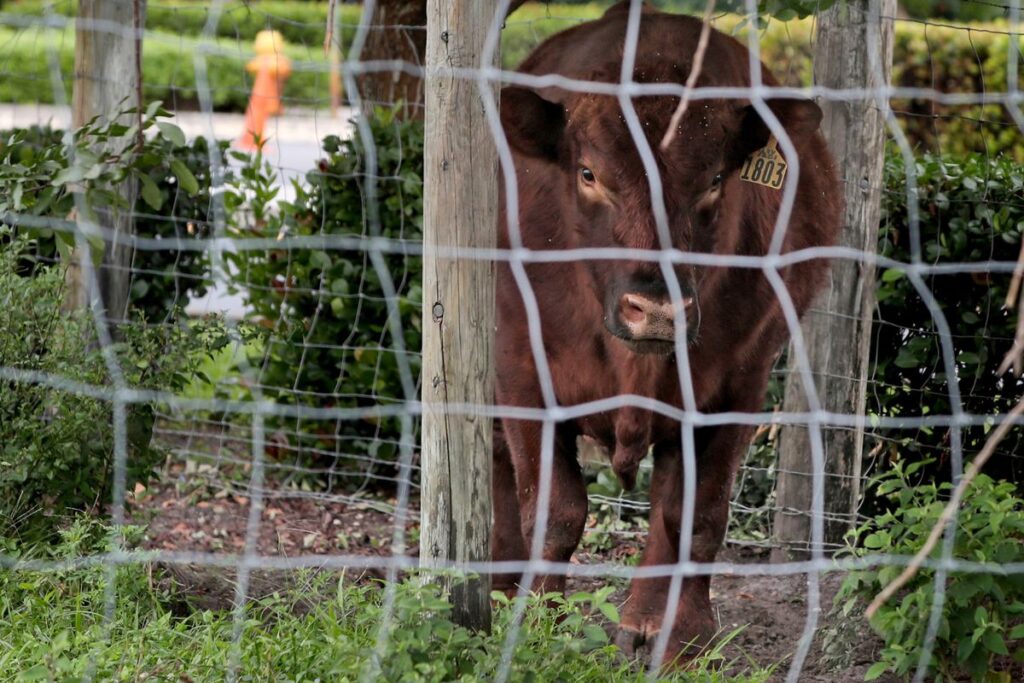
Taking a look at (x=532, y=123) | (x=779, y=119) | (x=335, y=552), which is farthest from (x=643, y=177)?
(x=335, y=552)

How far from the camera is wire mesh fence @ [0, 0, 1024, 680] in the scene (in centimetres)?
306

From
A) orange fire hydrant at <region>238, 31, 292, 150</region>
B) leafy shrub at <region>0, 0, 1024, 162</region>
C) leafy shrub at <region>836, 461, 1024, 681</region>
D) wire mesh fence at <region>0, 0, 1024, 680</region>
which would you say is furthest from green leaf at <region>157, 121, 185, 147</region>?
leafy shrub at <region>836, 461, 1024, 681</region>

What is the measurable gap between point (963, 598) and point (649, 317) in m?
1.01

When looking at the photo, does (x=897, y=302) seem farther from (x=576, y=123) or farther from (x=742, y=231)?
(x=576, y=123)

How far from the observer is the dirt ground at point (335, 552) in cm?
388

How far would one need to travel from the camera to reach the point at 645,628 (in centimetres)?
397

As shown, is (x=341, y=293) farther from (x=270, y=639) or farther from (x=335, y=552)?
(x=270, y=639)

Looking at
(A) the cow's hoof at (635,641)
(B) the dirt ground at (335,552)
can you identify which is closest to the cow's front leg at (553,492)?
(A) the cow's hoof at (635,641)

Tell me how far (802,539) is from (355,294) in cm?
215

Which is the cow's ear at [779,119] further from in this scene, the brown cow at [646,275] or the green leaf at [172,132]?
the green leaf at [172,132]

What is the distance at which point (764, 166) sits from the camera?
3.70 m

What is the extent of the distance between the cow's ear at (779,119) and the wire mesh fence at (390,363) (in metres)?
0.07

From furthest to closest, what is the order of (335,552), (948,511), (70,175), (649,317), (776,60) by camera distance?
(776,60), (335,552), (70,175), (649,317), (948,511)

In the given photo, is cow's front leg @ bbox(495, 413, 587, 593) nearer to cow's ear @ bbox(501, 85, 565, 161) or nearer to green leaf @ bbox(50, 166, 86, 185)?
cow's ear @ bbox(501, 85, 565, 161)
